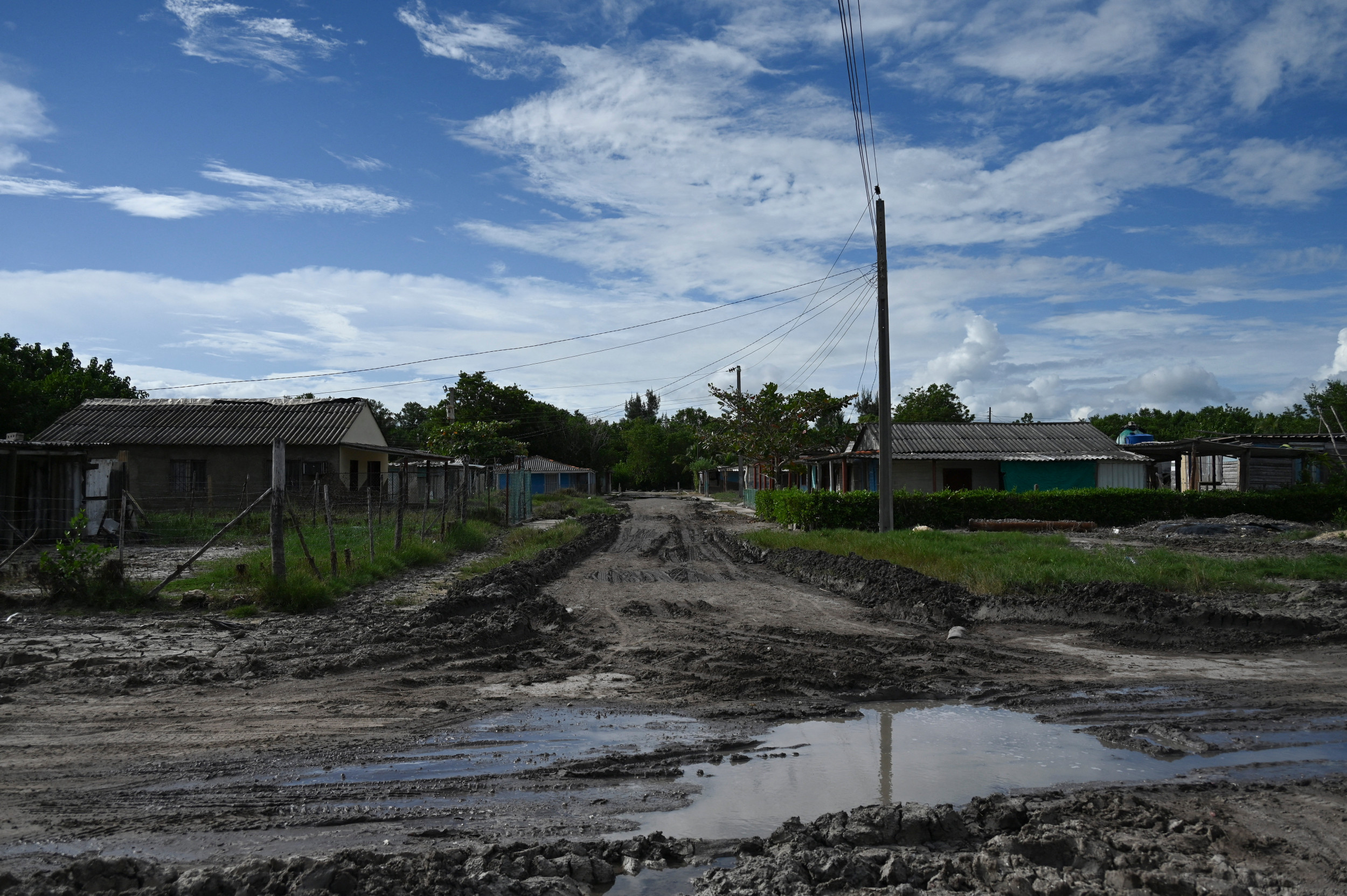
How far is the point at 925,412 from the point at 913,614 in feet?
188

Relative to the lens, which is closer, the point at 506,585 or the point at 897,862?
the point at 897,862

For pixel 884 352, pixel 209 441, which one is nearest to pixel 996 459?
pixel 884 352

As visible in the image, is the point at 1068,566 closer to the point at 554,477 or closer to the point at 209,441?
the point at 209,441

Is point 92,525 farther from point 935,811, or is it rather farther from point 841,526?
point 935,811

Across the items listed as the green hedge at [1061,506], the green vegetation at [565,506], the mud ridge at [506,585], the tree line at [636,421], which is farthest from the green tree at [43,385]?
the green hedge at [1061,506]

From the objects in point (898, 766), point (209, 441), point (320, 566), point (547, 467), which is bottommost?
point (898, 766)

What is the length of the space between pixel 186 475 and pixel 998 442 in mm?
33099

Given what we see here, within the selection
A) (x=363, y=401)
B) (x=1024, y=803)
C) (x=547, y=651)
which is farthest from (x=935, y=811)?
(x=363, y=401)

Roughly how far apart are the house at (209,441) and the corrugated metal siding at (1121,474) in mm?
30344

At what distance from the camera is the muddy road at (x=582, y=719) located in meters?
4.49

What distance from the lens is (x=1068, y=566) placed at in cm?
1428

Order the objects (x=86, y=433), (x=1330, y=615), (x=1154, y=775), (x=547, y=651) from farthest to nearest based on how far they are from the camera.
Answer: (x=86, y=433) → (x=1330, y=615) → (x=547, y=651) → (x=1154, y=775)

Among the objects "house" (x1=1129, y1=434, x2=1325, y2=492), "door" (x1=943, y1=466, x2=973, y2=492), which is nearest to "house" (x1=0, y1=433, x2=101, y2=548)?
"door" (x1=943, y1=466, x2=973, y2=492)

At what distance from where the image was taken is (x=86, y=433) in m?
32.1
